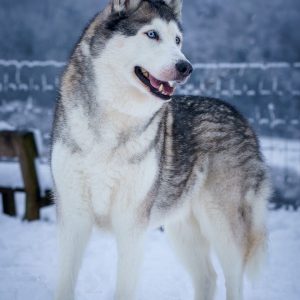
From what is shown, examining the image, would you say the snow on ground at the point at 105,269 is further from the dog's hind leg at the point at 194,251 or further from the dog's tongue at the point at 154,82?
the dog's tongue at the point at 154,82

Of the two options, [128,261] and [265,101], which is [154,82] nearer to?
[128,261]

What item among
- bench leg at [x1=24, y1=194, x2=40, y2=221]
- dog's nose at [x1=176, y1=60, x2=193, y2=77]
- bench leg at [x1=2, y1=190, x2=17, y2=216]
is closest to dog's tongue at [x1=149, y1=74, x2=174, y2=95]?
dog's nose at [x1=176, y1=60, x2=193, y2=77]

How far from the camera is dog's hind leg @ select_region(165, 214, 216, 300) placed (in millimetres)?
3617

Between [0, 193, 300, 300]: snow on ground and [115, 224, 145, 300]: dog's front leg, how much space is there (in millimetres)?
227

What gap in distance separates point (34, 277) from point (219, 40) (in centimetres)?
1419

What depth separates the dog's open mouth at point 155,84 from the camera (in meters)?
2.63

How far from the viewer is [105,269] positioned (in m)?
4.24

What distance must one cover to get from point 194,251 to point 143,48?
5.68 ft

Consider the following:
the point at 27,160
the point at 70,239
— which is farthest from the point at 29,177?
the point at 70,239

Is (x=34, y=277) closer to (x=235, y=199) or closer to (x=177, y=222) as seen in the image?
(x=177, y=222)

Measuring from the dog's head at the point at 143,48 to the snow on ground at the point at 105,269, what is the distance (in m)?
0.99

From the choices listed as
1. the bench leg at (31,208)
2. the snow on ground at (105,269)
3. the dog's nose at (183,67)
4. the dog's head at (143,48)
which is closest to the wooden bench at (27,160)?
the bench leg at (31,208)

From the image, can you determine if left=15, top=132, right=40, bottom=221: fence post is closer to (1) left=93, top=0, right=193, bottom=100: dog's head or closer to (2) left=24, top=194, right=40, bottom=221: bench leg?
(2) left=24, top=194, right=40, bottom=221: bench leg

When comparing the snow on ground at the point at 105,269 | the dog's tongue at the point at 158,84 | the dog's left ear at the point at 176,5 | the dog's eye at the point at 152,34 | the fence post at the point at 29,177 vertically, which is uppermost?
the dog's left ear at the point at 176,5
